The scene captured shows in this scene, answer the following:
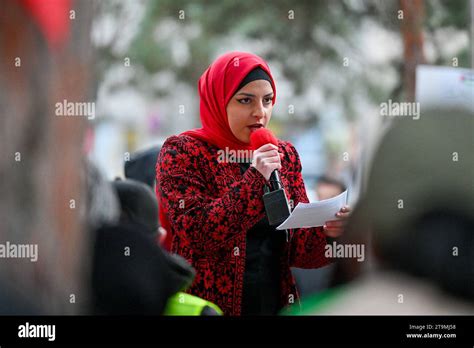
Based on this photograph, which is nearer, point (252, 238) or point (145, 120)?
point (252, 238)

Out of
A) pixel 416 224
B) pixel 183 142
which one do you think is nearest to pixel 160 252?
pixel 183 142

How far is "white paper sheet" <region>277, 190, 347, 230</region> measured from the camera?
102 inches

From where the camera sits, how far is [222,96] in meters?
Result: 2.73

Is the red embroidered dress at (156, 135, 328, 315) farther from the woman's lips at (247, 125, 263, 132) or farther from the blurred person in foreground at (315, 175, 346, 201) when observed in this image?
the blurred person in foreground at (315, 175, 346, 201)

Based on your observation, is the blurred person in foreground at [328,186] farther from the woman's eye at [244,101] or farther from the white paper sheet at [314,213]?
the woman's eye at [244,101]

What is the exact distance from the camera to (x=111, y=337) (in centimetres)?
312

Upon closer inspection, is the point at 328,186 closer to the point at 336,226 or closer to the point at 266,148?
the point at 336,226

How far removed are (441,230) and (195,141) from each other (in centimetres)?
120

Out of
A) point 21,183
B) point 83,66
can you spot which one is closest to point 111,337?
point 21,183

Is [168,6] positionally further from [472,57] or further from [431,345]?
[431,345]

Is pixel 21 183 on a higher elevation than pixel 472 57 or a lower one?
lower

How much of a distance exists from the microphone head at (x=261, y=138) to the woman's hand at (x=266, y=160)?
1.4 inches

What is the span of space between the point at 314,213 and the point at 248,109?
17.5 inches

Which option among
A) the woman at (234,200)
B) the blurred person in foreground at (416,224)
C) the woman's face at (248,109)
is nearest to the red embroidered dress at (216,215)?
the woman at (234,200)
